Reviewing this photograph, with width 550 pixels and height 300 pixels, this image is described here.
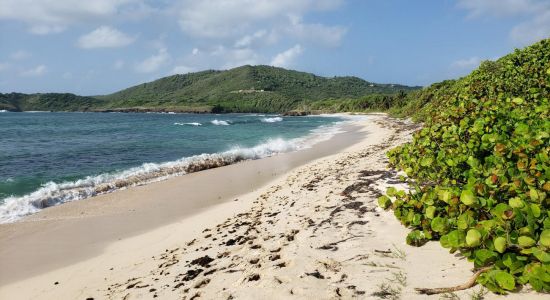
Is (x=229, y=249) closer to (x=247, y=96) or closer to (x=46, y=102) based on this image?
(x=247, y=96)

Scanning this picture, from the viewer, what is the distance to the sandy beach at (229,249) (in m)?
3.54

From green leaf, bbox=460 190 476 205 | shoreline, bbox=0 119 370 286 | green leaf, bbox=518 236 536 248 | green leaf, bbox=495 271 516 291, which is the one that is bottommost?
shoreline, bbox=0 119 370 286

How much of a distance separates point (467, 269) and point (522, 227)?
2.56 feet

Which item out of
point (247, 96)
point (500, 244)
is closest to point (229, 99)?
point (247, 96)

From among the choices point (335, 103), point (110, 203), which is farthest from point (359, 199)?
point (335, 103)

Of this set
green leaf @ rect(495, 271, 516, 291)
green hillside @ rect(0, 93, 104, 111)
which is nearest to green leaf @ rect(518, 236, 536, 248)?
green leaf @ rect(495, 271, 516, 291)

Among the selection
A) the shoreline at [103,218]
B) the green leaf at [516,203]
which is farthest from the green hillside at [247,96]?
the green leaf at [516,203]

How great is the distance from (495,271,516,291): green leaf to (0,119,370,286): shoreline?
7.14 metres

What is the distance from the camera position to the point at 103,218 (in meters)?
9.77

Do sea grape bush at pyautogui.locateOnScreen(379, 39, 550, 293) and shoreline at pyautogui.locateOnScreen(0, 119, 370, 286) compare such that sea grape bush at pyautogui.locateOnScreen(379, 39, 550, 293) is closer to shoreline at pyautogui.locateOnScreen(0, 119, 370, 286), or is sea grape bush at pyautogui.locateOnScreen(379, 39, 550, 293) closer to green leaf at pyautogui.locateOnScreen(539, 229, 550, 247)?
green leaf at pyautogui.locateOnScreen(539, 229, 550, 247)

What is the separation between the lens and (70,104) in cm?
17400

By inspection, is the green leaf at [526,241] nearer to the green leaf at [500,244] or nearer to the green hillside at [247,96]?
the green leaf at [500,244]

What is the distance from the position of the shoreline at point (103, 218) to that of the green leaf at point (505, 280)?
7.14m

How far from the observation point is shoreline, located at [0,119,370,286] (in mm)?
7312
